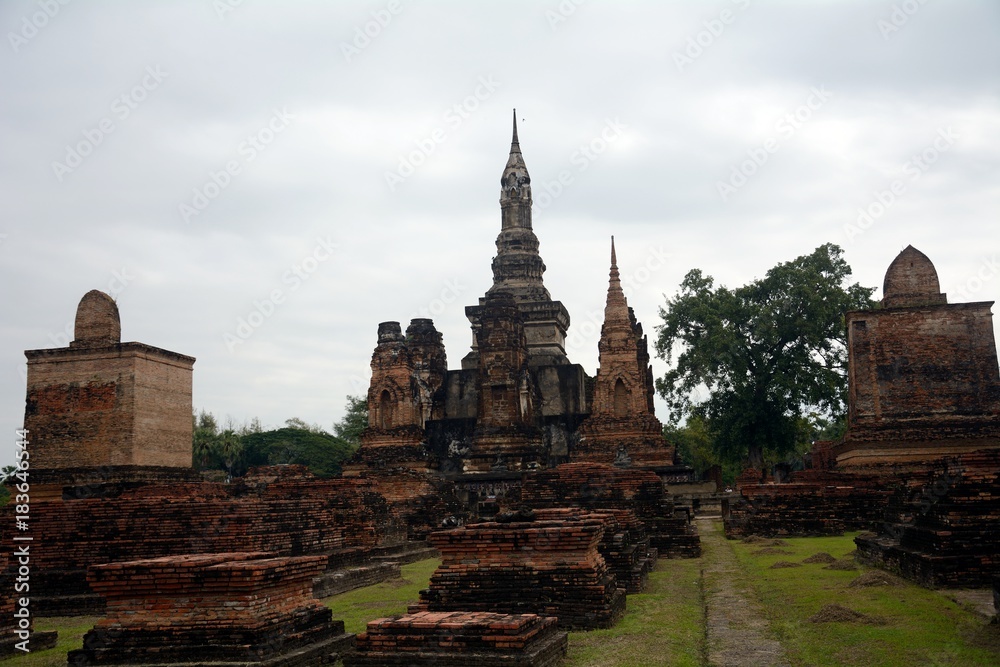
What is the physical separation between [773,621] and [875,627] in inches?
40.9

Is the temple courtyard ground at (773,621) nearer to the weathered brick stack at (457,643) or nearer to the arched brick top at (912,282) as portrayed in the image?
the weathered brick stack at (457,643)

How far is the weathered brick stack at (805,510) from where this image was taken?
17.7 meters

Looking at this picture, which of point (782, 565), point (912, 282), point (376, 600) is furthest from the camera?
point (912, 282)

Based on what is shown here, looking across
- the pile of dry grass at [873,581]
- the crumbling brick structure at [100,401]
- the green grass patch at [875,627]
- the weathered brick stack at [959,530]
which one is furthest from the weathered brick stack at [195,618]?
the crumbling brick structure at [100,401]

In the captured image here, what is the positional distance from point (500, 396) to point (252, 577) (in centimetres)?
2084

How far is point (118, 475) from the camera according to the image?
2014cm

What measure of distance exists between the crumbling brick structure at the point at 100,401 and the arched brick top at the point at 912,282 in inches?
686

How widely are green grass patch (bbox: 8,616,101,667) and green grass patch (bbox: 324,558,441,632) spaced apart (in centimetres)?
262

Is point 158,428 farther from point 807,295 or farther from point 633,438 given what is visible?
point 807,295

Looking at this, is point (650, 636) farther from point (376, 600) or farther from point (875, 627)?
point (376, 600)

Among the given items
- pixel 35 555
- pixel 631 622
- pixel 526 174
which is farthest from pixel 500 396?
pixel 631 622

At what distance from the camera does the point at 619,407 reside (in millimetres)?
28156

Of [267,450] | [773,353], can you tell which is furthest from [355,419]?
[773,353]

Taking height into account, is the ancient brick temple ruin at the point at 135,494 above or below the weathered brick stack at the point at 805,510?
above
